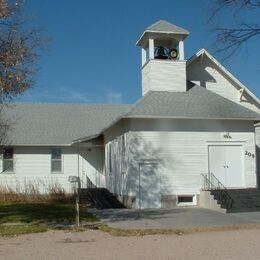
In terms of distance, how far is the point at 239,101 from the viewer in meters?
33.3

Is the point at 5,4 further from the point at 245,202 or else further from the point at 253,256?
the point at 245,202

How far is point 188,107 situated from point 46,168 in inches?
455

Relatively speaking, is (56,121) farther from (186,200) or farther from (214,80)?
(186,200)

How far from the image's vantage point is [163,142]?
87.3 ft

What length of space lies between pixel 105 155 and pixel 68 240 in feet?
59.5

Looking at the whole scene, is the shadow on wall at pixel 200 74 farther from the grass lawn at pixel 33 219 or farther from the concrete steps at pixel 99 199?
the grass lawn at pixel 33 219

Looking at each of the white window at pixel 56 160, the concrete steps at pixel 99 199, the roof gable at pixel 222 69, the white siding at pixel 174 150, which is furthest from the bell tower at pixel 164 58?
the white window at pixel 56 160

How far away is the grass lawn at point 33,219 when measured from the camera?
58.3 feet

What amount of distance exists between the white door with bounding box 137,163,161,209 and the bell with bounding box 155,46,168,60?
6.80 m

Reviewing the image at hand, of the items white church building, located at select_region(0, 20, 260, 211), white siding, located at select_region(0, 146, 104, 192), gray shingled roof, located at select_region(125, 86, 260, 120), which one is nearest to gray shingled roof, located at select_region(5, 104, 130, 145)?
white church building, located at select_region(0, 20, 260, 211)

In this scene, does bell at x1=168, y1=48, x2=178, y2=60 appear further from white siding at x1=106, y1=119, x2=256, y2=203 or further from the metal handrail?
the metal handrail

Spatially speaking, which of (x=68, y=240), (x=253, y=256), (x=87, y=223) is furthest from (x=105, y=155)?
(x=253, y=256)

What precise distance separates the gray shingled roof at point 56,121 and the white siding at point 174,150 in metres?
6.95

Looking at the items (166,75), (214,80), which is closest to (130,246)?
(166,75)
